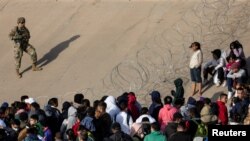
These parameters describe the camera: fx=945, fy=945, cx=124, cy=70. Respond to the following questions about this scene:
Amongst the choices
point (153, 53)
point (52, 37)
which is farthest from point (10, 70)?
point (153, 53)

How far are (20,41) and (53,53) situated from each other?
1.87 meters

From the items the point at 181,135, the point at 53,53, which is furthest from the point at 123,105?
the point at 53,53

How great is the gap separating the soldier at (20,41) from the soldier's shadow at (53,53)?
0.72 m

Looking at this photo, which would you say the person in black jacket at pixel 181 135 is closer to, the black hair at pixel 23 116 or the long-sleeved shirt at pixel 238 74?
the black hair at pixel 23 116

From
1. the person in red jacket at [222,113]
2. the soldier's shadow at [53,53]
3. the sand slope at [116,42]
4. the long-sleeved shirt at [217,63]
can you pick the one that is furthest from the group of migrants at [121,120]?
the soldier's shadow at [53,53]

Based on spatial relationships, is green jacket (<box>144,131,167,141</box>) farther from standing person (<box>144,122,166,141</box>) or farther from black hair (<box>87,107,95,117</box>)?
black hair (<box>87,107,95,117</box>)

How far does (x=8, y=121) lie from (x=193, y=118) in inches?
137

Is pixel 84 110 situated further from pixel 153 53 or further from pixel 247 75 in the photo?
pixel 153 53

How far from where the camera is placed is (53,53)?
24.4 metres

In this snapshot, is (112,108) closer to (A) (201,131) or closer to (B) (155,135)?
(B) (155,135)

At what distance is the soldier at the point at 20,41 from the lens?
22594 mm

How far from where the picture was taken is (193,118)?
1583 centimetres

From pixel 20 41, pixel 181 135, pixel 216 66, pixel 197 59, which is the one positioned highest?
pixel 20 41

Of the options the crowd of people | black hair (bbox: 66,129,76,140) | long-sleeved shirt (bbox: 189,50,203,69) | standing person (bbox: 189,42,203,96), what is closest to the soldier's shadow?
standing person (bbox: 189,42,203,96)
